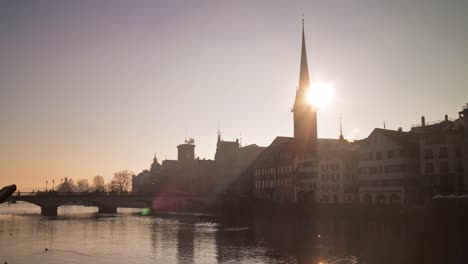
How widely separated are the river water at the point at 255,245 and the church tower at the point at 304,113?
71.4 m

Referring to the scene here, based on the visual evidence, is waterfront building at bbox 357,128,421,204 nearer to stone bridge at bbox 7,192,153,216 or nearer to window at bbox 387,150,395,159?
window at bbox 387,150,395,159

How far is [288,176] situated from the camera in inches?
5551

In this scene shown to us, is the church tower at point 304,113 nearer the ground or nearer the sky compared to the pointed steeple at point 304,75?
nearer the ground

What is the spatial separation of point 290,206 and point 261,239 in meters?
46.1

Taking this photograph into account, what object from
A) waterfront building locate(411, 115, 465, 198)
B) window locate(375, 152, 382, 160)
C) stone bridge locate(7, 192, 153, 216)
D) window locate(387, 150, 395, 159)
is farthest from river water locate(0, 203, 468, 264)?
stone bridge locate(7, 192, 153, 216)

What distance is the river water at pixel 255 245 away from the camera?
53.1 meters

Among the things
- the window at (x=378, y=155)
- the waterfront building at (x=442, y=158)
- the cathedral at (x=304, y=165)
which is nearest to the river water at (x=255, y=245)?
the waterfront building at (x=442, y=158)

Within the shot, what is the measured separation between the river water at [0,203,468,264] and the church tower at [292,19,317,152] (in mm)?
71385

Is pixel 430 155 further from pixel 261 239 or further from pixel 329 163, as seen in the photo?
pixel 261 239

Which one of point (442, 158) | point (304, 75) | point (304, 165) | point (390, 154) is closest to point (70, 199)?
point (304, 165)

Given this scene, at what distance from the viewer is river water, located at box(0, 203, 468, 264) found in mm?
Answer: 53125

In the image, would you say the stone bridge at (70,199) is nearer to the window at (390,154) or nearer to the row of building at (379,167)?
the row of building at (379,167)

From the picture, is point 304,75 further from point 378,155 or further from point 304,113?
point 378,155

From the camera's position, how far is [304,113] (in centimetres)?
16212
